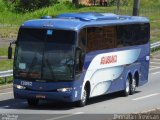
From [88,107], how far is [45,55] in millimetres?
2510

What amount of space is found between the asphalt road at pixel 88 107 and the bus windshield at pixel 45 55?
3.91ft

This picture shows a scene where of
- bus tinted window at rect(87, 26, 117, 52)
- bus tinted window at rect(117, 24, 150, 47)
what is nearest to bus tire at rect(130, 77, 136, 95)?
bus tinted window at rect(117, 24, 150, 47)

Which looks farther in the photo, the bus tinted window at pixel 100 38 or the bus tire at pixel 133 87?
the bus tire at pixel 133 87

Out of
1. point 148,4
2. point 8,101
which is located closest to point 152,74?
point 8,101

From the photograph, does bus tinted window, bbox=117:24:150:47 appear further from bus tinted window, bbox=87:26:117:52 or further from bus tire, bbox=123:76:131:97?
bus tire, bbox=123:76:131:97

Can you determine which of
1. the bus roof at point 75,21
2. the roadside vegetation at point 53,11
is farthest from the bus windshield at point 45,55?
the roadside vegetation at point 53,11

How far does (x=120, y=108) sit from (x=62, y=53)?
9.34 ft

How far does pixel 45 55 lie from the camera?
21000mm

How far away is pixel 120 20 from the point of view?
25.3 meters

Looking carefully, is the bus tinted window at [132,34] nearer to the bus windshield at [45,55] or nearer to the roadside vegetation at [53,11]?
the bus windshield at [45,55]

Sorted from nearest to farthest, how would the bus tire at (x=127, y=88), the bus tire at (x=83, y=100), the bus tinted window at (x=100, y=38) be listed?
the bus tire at (x=83, y=100) → the bus tinted window at (x=100, y=38) → the bus tire at (x=127, y=88)

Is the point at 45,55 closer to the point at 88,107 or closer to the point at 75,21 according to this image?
the point at 75,21

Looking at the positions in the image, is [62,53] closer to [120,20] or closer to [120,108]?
[120,108]

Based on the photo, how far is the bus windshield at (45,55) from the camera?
2086 cm
